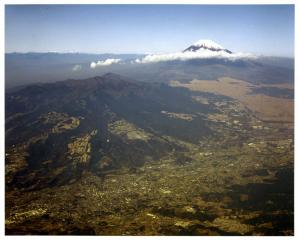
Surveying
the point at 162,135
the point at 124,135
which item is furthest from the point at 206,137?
the point at 124,135

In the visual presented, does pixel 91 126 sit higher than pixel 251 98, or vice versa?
pixel 251 98

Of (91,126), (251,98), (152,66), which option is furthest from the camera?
(152,66)

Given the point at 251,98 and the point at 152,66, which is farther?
the point at 152,66

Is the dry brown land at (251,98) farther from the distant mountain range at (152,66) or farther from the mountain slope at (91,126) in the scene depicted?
the mountain slope at (91,126)

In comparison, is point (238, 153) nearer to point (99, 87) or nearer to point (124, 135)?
point (124, 135)

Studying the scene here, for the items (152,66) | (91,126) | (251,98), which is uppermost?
(152,66)

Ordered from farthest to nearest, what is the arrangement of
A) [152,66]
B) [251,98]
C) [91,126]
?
[152,66]
[251,98]
[91,126]

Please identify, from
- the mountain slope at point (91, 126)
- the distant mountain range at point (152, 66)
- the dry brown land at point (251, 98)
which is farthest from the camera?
the distant mountain range at point (152, 66)

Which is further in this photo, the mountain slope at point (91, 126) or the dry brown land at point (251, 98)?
the dry brown land at point (251, 98)

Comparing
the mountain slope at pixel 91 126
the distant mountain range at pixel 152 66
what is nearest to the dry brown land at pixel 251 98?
the distant mountain range at pixel 152 66
